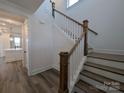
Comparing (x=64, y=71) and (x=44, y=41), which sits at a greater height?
(x=44, y=41)

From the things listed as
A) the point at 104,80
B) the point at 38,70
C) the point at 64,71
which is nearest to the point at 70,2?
the point at 38,70

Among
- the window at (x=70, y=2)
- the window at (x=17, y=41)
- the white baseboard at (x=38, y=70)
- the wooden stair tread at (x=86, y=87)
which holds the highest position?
the window at (x=70, y=2)

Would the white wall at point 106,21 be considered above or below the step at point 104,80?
above

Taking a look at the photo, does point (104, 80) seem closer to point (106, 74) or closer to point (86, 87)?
point (106, 74)

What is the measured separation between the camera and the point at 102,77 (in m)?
2.14

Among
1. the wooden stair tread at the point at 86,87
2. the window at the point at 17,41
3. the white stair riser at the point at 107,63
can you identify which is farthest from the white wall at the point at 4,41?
the wooden stair tread at the point at 86,87

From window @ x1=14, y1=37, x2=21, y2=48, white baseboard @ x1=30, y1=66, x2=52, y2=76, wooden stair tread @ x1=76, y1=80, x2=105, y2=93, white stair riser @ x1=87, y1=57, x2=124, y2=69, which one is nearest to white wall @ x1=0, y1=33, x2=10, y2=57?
window @ x1=14, y1=37, x2=21, y2=48

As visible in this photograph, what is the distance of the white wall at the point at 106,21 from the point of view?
9.71 ft

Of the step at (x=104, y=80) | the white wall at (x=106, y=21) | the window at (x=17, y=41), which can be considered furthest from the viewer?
the window at (x=17, y=41)

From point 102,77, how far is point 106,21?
2.08m

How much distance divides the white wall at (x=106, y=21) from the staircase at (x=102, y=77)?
99 centimetres

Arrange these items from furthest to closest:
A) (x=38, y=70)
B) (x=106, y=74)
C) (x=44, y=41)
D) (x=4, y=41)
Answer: (x=4, y=41), (x=44, y=41), (x=38, y=70), (x=106, y=74)

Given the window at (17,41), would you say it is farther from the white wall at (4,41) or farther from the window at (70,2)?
the window at (70,2)

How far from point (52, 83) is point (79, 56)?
4.30ft
